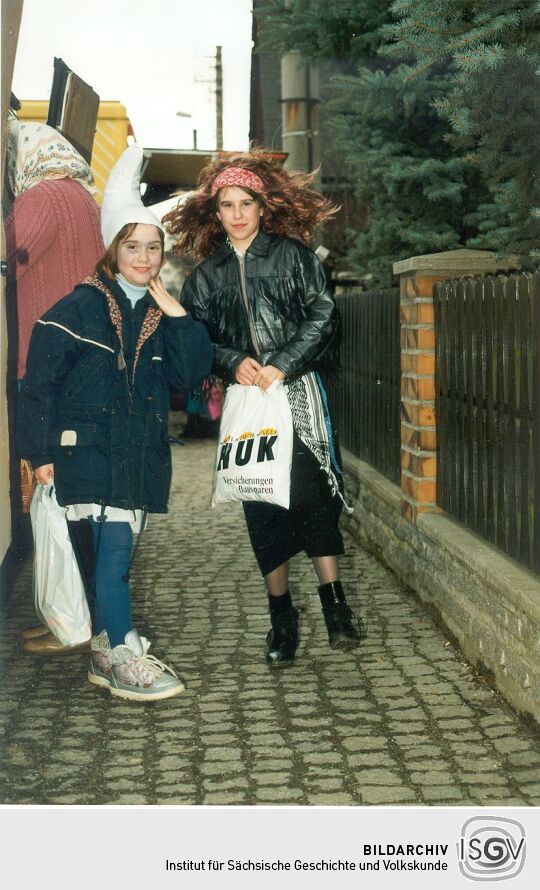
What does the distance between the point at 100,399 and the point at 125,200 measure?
28.4 inches

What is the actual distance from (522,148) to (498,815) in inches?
114

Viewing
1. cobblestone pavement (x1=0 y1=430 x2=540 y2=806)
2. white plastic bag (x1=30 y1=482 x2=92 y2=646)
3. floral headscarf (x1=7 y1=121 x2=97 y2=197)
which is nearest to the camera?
cobblestone pavement (x1=0 y1=430 x2=540 y2=806)

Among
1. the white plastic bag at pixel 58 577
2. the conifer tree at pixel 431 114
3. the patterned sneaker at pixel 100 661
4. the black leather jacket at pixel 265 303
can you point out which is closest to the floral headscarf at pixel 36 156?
the black leather jacket at pixel 265 303

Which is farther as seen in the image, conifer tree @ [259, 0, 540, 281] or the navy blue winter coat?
conifer tree @ [259, 0, 540, 281]

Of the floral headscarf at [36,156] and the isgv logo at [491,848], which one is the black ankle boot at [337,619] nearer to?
the isgv logo at [491,848]

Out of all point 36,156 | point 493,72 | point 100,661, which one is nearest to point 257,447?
point 100,661

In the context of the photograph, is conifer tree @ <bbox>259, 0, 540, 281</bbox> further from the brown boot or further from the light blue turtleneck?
the brown boot

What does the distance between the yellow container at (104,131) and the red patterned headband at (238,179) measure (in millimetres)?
2136

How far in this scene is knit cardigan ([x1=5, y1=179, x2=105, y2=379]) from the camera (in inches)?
181

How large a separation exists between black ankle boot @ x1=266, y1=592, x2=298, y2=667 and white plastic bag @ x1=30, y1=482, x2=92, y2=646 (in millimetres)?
765

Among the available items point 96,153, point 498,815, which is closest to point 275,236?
point 498,815

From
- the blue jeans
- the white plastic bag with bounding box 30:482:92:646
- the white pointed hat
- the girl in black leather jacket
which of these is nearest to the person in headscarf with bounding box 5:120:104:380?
the girl in black leather jacket

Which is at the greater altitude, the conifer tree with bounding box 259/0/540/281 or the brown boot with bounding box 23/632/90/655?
the conifer tree with bounding box 259/0/540/281

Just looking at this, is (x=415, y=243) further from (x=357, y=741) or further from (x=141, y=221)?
(x=357, y=741)
